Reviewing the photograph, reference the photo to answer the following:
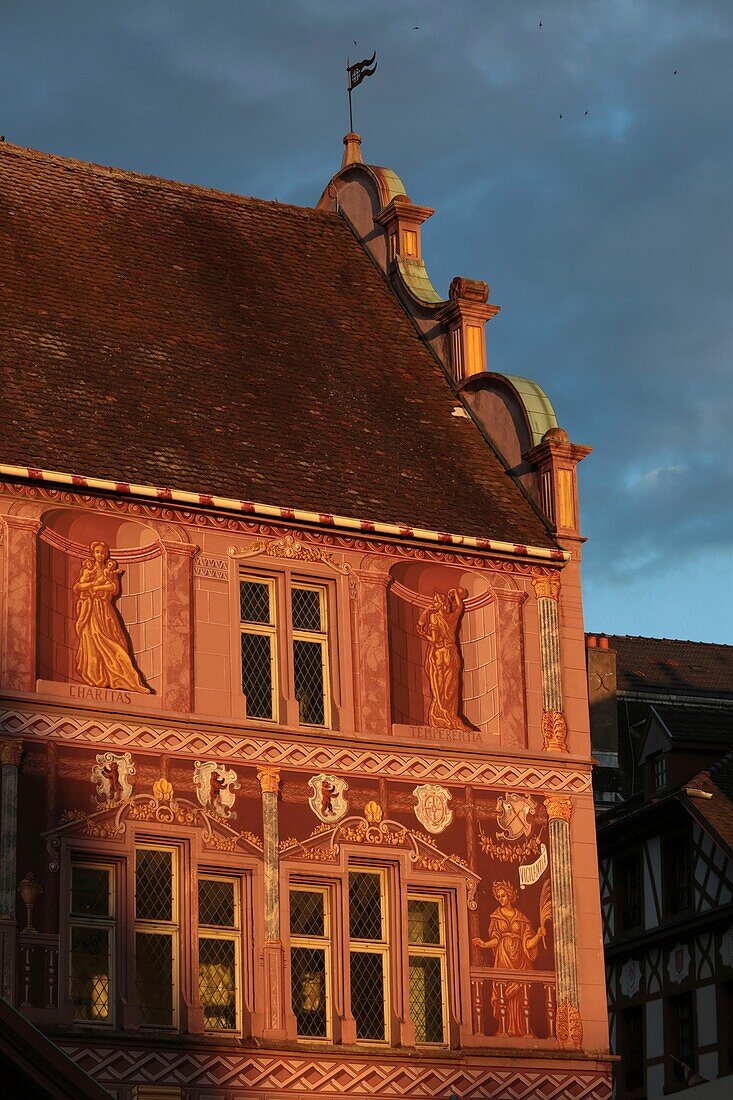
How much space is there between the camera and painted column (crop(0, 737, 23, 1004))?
984 inches

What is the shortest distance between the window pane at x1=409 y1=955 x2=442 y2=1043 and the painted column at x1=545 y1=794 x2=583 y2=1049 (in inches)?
60.1

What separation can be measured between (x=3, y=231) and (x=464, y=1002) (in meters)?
12.2

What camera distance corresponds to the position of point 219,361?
1224 inches

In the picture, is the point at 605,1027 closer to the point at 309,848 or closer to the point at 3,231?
the point at 309,848

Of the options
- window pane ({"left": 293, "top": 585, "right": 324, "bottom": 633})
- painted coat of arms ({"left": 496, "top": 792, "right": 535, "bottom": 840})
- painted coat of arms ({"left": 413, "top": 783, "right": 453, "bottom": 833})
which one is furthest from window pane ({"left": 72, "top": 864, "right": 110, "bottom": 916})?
painted coat of arms ({"left": 496, "top": 792, "right": 535, "bottom": 840})

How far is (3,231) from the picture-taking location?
31500 mm

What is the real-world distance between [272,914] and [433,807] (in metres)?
2.55

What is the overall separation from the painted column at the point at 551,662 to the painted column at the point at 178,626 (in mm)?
4845

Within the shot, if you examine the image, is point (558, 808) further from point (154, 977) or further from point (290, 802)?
point (154, 977)

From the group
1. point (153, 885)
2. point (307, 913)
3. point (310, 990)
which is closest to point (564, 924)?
point (307, 913)

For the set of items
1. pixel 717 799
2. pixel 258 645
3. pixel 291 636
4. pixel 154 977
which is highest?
pixel 291 636

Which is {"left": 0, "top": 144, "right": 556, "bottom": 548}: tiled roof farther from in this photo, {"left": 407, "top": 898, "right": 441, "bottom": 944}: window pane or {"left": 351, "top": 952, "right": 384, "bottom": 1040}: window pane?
{"left": 351, "top": 952, "right": 384, "bottom": 1040}: window pane

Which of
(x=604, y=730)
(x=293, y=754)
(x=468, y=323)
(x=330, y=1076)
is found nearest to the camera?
(x=330, y=1076)

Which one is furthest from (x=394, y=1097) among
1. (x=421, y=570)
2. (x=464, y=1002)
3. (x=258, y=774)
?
(x=421, y=570)
